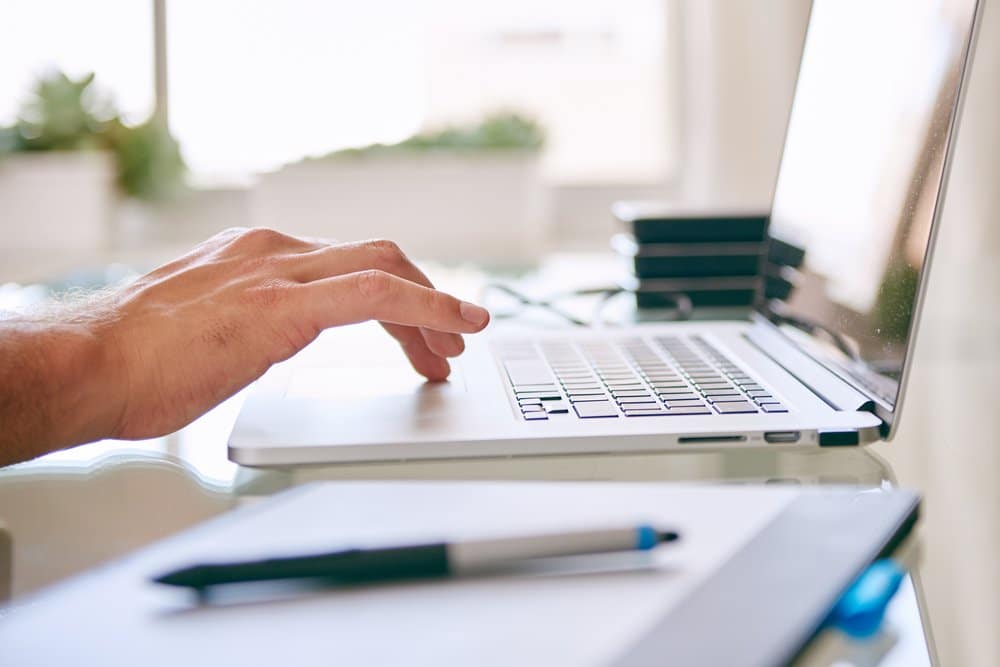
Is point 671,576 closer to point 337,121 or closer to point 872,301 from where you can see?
point 872,301

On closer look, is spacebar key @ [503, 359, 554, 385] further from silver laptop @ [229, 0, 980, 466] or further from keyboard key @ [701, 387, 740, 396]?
keyboard key @ [701, 387, 740, 396]

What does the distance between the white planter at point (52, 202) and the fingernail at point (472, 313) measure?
2.84 m

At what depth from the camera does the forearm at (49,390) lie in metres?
0.57

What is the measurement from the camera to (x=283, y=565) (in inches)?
14.2

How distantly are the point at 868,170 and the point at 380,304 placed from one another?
0.35 meters

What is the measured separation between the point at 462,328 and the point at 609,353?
7.0 inches

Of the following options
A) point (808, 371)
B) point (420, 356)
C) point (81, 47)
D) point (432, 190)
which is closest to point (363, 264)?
point (420, 356)

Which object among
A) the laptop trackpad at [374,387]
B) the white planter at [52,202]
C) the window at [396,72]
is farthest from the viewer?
the window at [396,72]

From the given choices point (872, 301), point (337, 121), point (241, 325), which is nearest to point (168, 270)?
point (241, 325)

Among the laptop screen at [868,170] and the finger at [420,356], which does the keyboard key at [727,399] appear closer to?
the laptop screen at [868,170]

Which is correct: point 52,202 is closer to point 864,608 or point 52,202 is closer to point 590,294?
point 590,294

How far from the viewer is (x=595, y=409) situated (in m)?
0.60

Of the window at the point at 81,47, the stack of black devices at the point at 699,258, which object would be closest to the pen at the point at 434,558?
the stack of black devices at the point at 699,258

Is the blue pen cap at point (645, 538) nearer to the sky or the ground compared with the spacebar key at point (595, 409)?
nearer to the sky
